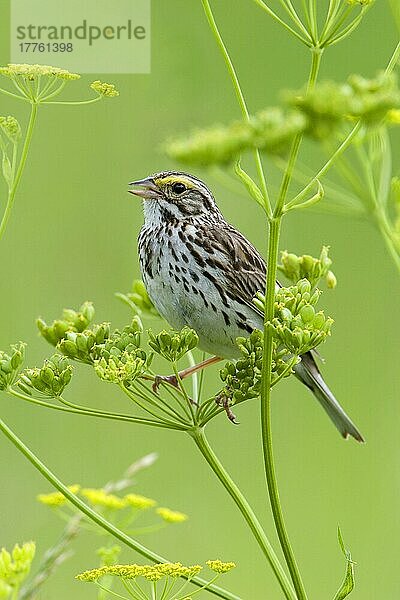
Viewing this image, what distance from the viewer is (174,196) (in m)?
4.73

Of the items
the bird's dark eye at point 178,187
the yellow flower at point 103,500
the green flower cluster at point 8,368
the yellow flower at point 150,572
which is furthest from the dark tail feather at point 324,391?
the yellow flower at point 150,572

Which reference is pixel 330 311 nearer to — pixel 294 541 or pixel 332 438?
pixel 332 438

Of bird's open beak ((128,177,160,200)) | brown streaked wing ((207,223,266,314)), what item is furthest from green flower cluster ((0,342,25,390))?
bird's open beak ((128,177,160,200))

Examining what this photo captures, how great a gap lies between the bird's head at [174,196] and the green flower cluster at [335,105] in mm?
2435

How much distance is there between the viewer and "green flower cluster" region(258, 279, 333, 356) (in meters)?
2.84

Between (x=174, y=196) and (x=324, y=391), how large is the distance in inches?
39.7

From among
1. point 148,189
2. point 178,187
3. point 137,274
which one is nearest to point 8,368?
point 148,189

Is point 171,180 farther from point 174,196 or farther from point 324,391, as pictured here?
point 324,391

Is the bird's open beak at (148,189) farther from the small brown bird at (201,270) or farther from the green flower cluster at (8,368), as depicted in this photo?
the green flower cluster at (8,368)

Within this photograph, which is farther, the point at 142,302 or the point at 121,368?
the point at 142,302

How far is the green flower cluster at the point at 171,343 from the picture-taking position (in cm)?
325

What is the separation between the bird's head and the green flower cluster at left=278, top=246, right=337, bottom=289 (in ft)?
3.77

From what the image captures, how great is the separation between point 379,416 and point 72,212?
225 centimetres

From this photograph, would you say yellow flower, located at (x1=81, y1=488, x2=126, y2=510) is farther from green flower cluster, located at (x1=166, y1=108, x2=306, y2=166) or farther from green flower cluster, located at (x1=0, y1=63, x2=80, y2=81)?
green flower cluster, located at (x1=166, y1=108, x2=306, y2=166)
